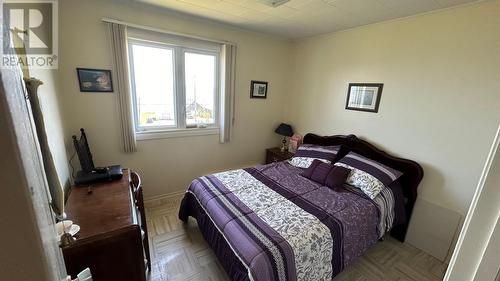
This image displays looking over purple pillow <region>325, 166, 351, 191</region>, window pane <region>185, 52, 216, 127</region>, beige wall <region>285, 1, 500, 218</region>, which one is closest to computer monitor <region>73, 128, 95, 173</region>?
window pane <region>185, 52, 216, 127</region>

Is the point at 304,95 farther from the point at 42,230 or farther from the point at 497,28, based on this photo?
the point at 42,230

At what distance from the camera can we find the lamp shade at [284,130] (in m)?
3.54

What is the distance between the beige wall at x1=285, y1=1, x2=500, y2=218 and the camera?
1809mm

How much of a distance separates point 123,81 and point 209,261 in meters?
2.14

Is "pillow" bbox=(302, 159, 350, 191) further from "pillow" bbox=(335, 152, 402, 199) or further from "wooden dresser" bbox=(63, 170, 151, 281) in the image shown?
"wooden dresser" bbox=(63, 170, 151, 281)

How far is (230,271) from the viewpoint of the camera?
1.57 metres

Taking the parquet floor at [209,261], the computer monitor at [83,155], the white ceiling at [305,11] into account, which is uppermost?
the white ceiling at [305,11]

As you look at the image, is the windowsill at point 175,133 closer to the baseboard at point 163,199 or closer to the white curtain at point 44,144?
the baseboard at point 163,199

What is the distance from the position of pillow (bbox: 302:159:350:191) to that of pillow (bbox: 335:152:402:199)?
10 cm

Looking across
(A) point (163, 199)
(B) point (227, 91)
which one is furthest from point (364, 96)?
(A) point (163, 199)

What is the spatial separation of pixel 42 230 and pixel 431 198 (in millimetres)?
2981

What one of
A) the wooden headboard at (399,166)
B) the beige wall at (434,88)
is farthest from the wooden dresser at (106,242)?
the beige wall at (434,88)

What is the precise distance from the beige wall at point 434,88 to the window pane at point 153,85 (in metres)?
2.33

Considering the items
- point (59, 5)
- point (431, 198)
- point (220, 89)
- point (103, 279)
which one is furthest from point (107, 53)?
point (431, 198)
